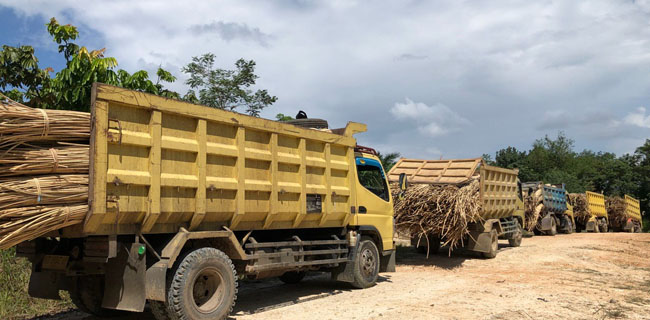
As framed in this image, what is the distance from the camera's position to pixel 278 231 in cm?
773

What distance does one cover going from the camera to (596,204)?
28453 mm

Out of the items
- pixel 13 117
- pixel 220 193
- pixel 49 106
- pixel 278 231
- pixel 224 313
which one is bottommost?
pixel 224 313

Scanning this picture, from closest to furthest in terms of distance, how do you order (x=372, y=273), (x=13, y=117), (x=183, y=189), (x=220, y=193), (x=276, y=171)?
(x=13, y=117) < (x=183, y=189) < (x=220, y=193) < (x=276, y=171) < (x=372, y=273)

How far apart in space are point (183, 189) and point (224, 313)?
5.19 ft

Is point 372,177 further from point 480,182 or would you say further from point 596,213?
point 596,213

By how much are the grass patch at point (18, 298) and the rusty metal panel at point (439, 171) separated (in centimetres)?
836

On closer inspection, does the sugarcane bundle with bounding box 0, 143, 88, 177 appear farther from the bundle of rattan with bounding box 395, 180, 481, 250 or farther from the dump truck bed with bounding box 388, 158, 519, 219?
the dump truck bed with bounding box 388, 158, 519, 219

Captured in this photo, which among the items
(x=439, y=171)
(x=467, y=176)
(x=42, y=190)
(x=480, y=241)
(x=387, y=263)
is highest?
(x=439, y=171)

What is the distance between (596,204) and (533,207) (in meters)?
9.50

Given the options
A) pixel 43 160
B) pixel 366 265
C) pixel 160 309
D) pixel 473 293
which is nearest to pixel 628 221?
pixel 473 293

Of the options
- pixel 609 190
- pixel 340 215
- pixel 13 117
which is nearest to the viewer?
pixel 13 117

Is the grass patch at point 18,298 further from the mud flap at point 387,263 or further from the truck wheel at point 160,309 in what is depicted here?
the mud flap at point 387,263

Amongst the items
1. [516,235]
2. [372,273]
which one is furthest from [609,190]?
[372,273]

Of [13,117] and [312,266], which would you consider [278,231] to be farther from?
[13,117]
